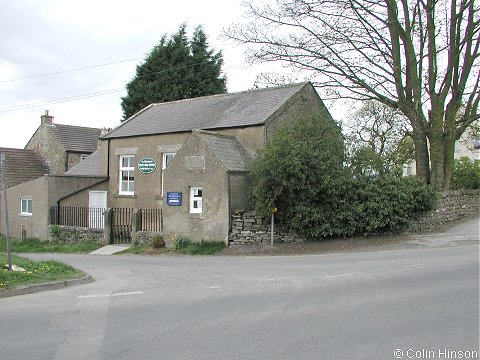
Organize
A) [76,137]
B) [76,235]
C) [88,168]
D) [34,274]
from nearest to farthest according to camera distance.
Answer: [34,274]
[76,235]
[88,168]
[76,137]

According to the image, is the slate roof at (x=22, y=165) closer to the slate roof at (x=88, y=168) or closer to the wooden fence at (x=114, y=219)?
the slate roof at (x=88, y=168)

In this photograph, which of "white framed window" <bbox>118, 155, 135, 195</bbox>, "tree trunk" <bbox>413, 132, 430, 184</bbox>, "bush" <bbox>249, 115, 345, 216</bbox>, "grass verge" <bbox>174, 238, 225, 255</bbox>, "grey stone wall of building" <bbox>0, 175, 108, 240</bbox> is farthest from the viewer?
"white framed window" <bbox>118, 155, 135, 195</bbox>

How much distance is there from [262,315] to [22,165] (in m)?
35.2

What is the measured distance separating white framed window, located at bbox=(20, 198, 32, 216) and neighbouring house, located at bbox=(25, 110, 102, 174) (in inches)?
383

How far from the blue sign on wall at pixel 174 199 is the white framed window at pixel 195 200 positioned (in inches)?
19.8

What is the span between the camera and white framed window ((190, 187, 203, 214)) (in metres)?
18.8

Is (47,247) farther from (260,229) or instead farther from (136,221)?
(260,229)

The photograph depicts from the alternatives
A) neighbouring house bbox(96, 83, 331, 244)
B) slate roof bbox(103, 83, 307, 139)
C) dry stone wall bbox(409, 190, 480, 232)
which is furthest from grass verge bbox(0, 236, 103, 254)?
dry stone wall bbox(409, 190, 480, 232)

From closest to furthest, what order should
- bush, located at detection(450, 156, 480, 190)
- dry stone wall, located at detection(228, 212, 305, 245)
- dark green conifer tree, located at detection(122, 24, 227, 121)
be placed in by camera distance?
dry stone wall, located at detection(228, 212, 305, 245) → bush, located at detection(450, 156, 480, 190) → dark green conifer tree, located at detection(122, 24, 227, 121)

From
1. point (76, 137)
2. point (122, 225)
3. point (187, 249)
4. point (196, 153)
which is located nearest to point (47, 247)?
point (122, 225)

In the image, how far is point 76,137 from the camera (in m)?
40.4

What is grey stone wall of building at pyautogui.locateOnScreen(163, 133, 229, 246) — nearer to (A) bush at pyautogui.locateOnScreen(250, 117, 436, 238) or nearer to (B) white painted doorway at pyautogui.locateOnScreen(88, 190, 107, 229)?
(A) bush at pyautogui.locateOnScreen(250, 117, 436, 238)

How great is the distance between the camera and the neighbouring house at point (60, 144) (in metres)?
38.2

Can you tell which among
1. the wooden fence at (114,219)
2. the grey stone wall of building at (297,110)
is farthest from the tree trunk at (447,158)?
the wooden fence at (114,219)
